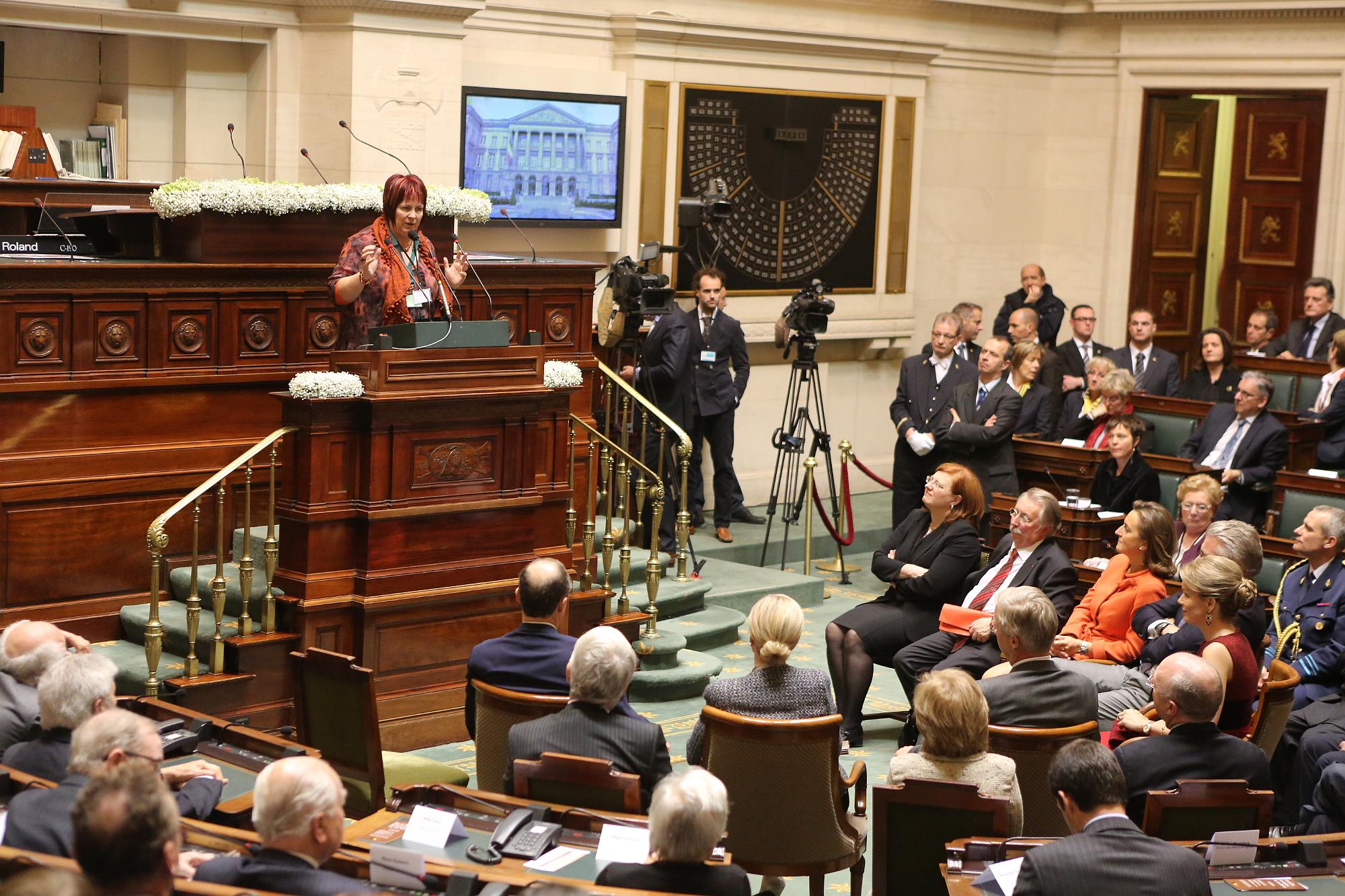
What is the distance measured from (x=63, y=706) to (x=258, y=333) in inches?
128

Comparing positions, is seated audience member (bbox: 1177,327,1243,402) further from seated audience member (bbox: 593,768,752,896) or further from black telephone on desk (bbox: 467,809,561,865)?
seated audience member (bbox: 593,768,752,896)

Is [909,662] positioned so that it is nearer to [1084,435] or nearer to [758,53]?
[1084,435]

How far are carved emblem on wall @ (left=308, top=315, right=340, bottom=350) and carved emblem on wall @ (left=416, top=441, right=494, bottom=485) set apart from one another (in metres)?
1.06

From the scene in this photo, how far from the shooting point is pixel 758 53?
1112 centimetres

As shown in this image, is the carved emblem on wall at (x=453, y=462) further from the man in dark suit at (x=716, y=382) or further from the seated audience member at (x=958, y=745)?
the man in dark suit at (x=716, y=382)

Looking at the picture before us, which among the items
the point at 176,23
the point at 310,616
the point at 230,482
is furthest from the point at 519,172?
the point at 310,616

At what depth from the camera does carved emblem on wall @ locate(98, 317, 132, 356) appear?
21.2ft

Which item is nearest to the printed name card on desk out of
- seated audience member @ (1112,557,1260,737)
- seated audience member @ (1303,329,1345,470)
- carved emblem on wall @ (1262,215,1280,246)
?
seated audience member @ (1112,557,1260,737)

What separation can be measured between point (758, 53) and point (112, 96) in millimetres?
4334

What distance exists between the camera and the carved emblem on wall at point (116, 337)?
6.47m

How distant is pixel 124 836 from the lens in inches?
111

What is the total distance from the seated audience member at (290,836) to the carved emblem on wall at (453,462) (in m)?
3.04

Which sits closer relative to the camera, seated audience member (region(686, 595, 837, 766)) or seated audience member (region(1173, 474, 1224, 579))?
seated audience member (region(686, 595, 837, 766))

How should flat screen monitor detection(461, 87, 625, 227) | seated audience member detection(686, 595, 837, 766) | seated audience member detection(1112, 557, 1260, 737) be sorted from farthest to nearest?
flat screen monitor detection(461, 87, 625, 227)
seated audience member detection(1112, 557, 1260, 737)
seated audience member detection(686, 595, 837, 766)
